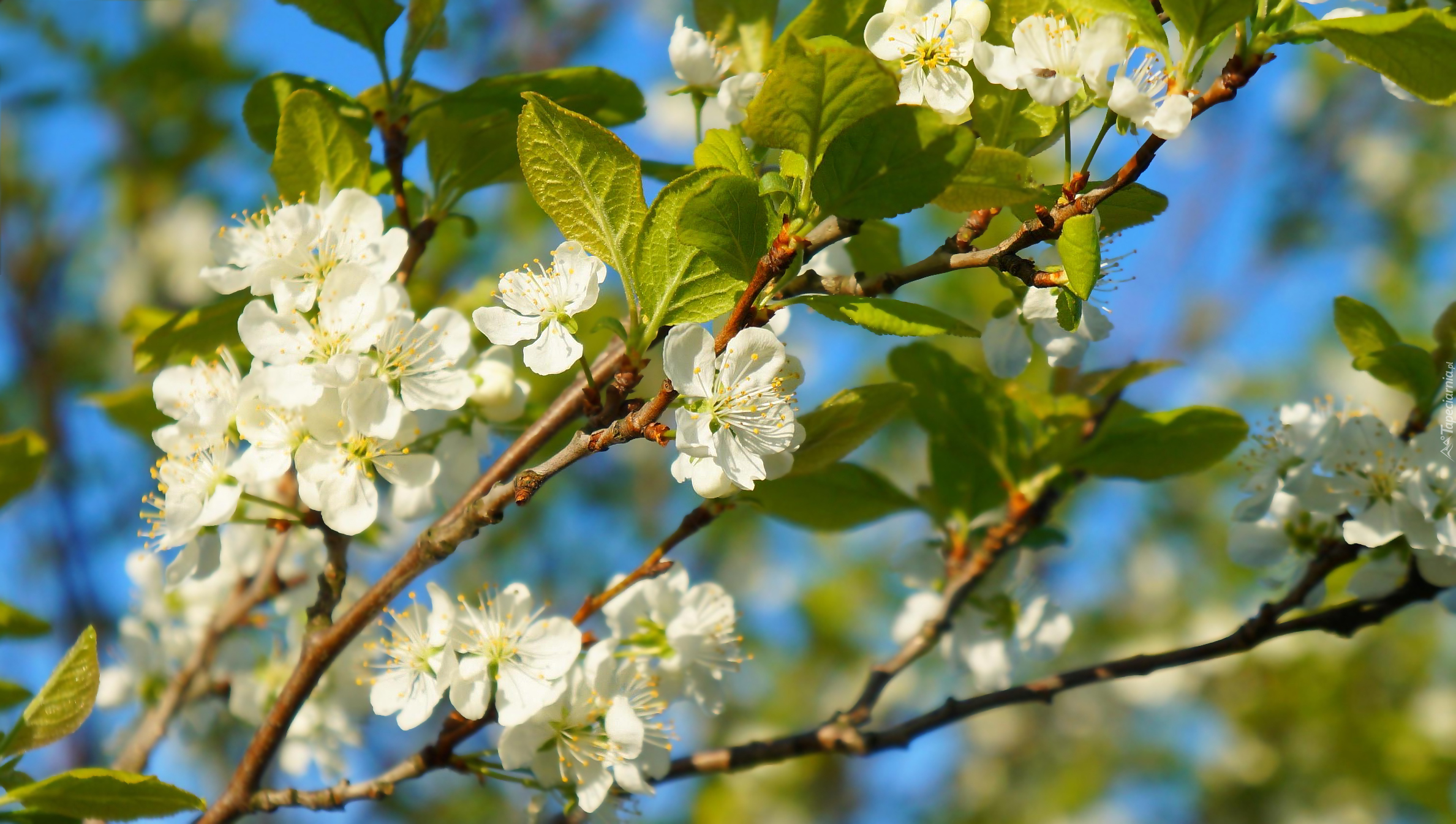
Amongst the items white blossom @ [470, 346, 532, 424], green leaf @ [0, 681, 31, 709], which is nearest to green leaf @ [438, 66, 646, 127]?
white blossom @ [470, 346, 532, 424]

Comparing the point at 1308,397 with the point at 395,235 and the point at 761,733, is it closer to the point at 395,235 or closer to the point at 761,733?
the point at 395,235

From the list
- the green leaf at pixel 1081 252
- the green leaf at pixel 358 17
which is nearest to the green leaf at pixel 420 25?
the green leaf at pixel 358 17

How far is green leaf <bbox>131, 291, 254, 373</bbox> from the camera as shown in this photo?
1578 mm

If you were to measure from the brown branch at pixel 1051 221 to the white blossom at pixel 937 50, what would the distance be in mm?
173

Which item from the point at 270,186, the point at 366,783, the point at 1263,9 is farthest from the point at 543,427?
the point at 270,186

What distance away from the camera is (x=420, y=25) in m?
1.62

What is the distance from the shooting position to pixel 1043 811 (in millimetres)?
5383

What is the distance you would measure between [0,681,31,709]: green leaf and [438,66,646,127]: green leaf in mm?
1176

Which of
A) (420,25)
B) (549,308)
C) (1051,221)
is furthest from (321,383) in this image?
(1051,221)

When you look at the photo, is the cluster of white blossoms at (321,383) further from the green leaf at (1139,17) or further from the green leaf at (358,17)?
the green leaf at (1139,17)

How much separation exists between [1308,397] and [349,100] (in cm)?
177

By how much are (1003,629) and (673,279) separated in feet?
3.79

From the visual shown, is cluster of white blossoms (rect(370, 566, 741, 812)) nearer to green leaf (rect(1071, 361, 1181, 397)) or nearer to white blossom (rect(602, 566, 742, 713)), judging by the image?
white blossom (rect(602, 566, 742, 713))

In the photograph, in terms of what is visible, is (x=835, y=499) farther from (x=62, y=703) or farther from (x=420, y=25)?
(x=62, y=703)
